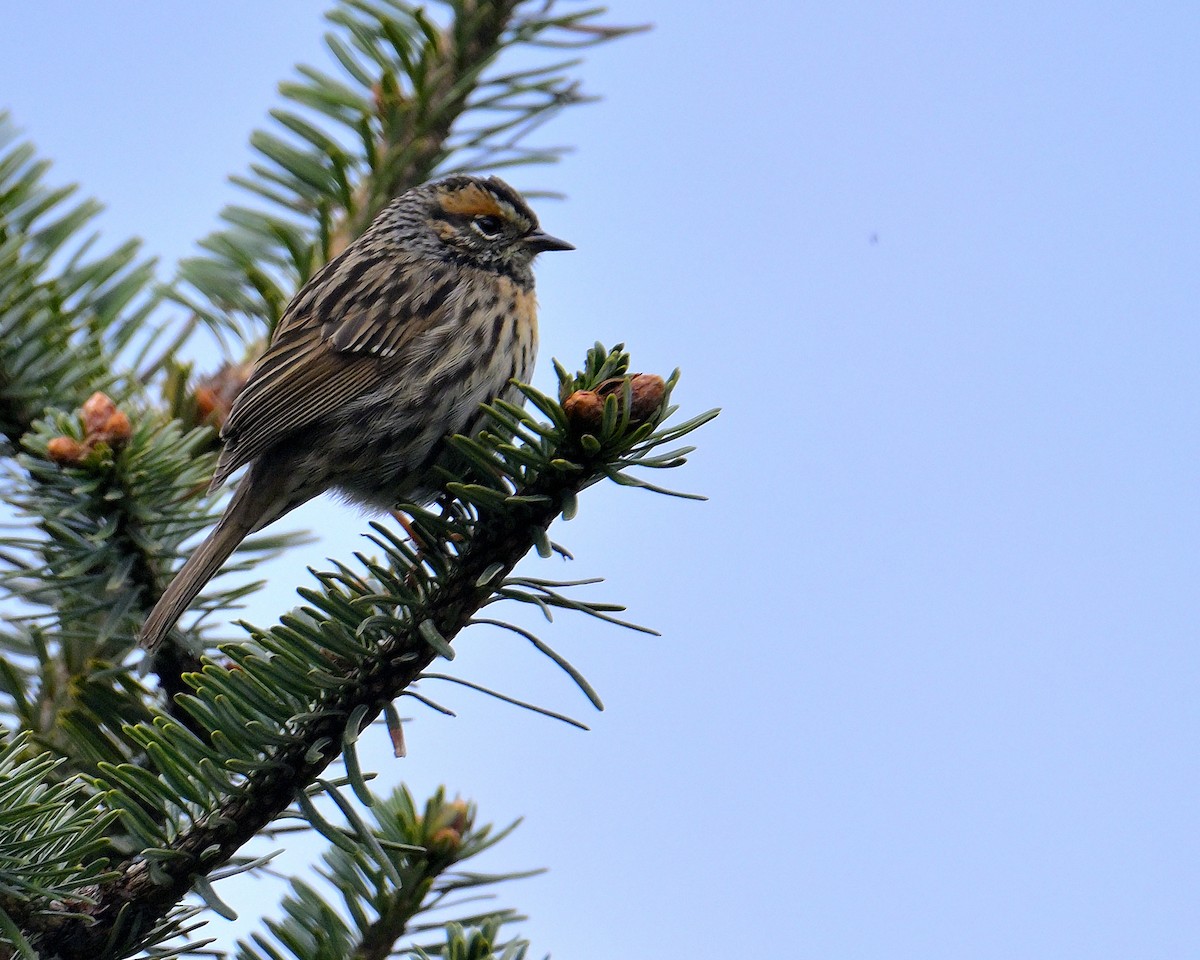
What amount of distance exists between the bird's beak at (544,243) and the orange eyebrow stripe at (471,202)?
11 centimetres

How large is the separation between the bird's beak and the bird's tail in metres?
1.35

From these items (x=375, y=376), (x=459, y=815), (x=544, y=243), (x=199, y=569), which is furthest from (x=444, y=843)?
(x=544, y=243)

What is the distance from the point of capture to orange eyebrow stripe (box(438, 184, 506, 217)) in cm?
381

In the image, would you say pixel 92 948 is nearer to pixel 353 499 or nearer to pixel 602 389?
pixel 602 389

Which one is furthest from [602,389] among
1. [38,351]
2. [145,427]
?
[38,351]

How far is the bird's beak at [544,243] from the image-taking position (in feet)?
12.6

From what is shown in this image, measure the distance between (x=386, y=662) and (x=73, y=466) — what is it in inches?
28.7

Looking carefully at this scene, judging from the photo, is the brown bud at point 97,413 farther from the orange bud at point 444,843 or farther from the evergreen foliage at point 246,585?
the orange bud at point 444,843

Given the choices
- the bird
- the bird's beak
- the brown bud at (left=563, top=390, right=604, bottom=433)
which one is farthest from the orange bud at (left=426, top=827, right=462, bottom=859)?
the bird's beak

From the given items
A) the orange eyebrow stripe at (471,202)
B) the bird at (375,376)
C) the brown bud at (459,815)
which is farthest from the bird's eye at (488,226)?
the brown bud at (459,815)

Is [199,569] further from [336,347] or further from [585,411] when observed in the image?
[336,347]

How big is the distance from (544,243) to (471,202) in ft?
0.80

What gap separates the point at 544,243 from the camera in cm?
383

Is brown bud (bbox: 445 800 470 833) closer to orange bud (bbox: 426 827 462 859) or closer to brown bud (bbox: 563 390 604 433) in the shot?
orange bud (bbox: 426 827 462 859)
